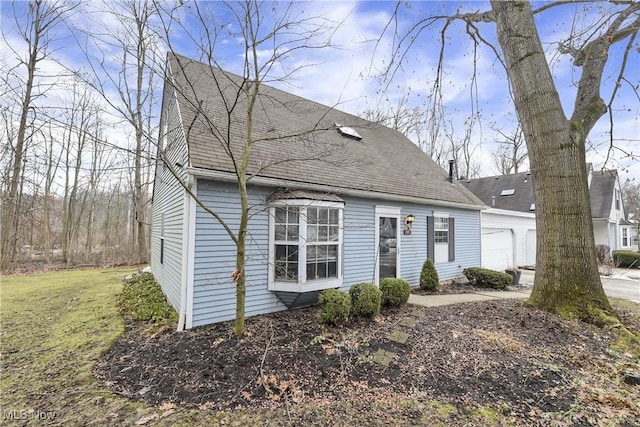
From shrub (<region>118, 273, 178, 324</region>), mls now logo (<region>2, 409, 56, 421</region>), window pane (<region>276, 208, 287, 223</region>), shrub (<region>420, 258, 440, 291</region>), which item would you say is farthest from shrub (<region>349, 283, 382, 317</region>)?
mls now logo (<region>2, 409, 56, 421</region>)

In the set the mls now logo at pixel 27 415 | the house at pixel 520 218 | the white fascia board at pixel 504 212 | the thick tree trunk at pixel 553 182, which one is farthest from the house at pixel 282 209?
the house at pixel 520 218

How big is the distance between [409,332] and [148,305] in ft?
17.7

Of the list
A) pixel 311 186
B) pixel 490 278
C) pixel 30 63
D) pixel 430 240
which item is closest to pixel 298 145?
pixel 311 186

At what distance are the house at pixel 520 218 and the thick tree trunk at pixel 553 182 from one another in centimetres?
Answer: 305

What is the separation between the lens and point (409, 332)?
462 cm

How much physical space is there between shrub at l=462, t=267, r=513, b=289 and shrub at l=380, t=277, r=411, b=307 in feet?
13.8

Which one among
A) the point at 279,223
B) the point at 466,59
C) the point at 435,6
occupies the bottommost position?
the point at 279,223

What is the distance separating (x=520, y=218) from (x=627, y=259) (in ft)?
21.8

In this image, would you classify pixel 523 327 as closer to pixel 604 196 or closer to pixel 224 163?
pixel 224 163

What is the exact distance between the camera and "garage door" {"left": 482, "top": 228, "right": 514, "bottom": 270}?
12.4m

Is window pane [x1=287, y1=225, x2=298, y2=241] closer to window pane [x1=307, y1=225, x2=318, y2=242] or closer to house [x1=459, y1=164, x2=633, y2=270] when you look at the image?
window pane [x1=307, y1=225, x2=318, y2=242]

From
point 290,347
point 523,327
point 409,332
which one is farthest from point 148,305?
point 523,327

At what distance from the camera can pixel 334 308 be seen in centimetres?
475

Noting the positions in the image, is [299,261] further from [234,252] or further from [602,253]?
[602,253]
